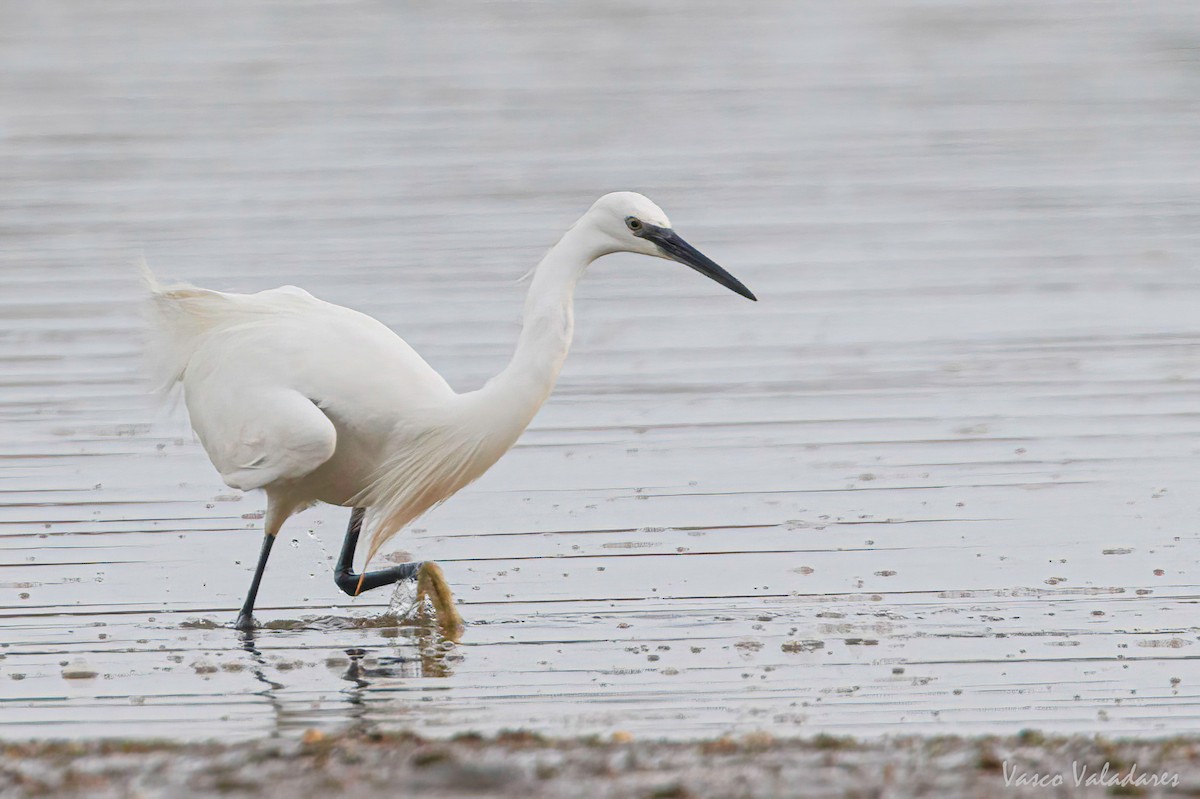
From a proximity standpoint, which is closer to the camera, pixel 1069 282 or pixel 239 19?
pixel 1069 282

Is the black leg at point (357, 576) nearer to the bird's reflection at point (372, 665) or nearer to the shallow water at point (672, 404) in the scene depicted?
the shallow water at point (672, 404)

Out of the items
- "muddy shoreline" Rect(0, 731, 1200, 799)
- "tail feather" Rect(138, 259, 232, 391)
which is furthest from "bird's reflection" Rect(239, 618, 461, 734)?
"tail feather" Rect(138, 259, 232, 391)

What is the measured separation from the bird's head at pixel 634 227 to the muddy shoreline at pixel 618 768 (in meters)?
2.33

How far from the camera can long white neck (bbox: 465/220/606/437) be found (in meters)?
7.54

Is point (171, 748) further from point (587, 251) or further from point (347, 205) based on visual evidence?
point (347, 205)

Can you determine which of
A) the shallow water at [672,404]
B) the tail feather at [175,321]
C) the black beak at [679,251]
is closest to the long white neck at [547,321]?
the black beak at [679,251]

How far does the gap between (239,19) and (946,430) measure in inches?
950

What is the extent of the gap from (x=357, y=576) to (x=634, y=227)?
7.01 feet

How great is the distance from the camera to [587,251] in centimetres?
759

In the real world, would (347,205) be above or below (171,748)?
below

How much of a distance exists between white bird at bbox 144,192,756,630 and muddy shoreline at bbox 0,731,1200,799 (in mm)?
2155

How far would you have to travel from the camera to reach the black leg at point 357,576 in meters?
8.48

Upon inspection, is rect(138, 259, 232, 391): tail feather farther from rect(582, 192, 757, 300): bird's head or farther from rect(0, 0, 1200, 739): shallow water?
rect(582, 192, 757, 300): bird's head

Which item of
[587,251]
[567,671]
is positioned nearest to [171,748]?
[567,671]
